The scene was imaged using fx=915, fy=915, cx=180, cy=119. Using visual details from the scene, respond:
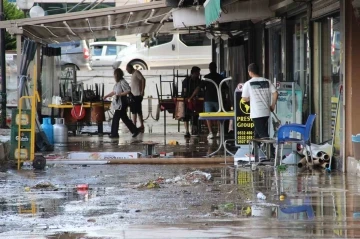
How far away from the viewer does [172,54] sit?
3872cm

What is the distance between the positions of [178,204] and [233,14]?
8597 millimetres

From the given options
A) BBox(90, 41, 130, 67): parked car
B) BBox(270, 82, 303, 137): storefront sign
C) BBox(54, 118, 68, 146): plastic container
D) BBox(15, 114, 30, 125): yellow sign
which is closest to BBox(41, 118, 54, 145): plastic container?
BBox(54, 118, 68, 146): plastic container

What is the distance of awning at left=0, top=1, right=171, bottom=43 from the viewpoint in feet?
63.0

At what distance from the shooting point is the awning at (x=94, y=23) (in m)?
19.2

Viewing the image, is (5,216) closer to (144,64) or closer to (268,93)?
(268,93)

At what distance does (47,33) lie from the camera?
69.7 feet

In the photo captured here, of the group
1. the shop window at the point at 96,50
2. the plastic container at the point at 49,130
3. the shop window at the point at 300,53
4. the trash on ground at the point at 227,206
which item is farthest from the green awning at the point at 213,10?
the shop window at the point at 96,50

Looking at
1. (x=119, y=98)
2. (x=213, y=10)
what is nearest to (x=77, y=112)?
(x=119, y=98)

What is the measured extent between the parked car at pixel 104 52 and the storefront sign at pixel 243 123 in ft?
83.9

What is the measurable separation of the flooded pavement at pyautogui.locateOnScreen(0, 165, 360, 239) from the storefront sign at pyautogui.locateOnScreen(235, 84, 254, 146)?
1.56m

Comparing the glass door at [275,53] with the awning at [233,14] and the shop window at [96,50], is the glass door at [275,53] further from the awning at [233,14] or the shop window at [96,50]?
the shop window at [96,50]

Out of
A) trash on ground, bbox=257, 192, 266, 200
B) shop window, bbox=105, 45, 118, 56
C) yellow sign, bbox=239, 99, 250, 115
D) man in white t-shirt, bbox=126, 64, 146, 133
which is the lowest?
trash on ground, bbox=257, 192, 266, 200

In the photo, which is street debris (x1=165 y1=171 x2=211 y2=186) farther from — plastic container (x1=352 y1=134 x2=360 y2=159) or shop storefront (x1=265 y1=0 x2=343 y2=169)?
shop storefront (x1=265 y1=0 x2=343 y2=169)

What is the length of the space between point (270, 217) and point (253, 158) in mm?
6473
